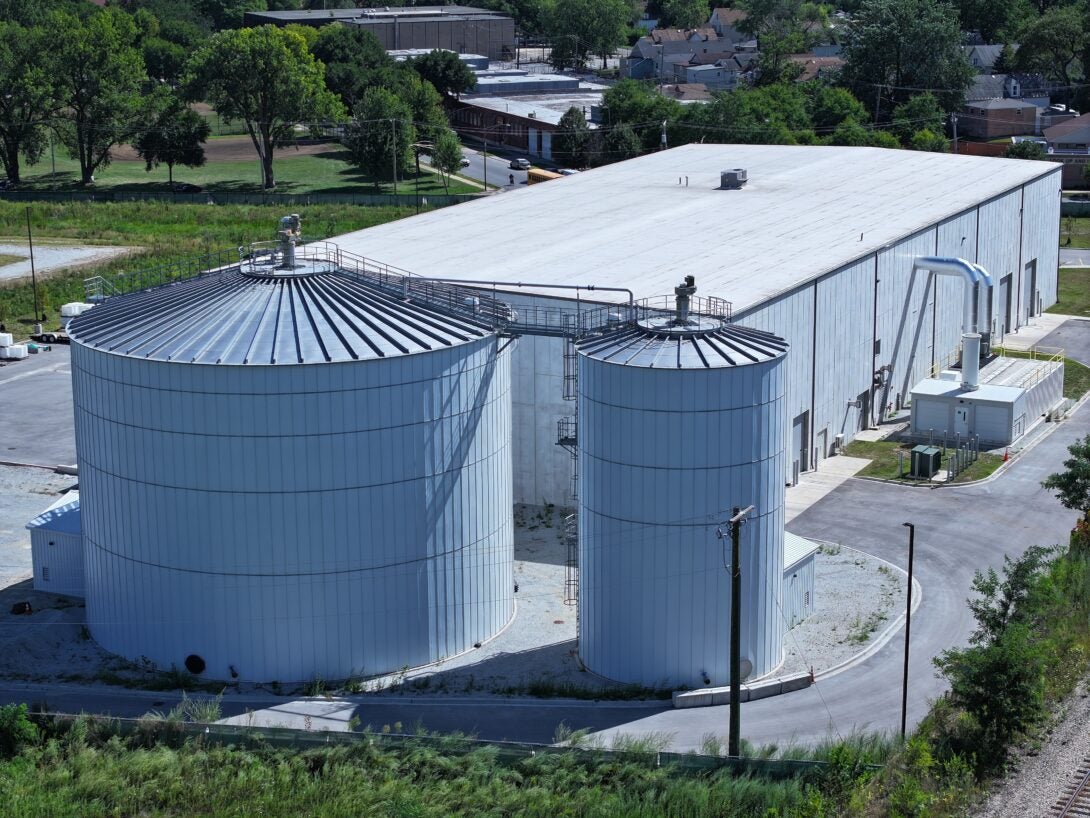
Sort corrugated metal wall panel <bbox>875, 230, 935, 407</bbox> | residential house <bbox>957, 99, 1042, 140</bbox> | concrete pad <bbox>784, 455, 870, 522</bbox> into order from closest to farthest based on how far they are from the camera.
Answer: concrete pad <bbox>784, 455, 870, 522</bbox> → corrugated metal wall panel <bbox>875, 230, 935, 407</bbox> → residential house <bbox>957, 99, 1042, 140</bbox>

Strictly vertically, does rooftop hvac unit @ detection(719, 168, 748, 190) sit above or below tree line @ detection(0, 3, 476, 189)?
below

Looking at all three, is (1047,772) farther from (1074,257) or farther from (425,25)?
(425,25)

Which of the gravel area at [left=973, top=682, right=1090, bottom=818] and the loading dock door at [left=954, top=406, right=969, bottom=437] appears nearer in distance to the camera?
the gravel area at [left=973, top=682, right=1090, bottom=818]

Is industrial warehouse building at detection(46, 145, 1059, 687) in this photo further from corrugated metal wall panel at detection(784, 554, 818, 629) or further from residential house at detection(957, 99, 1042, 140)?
residential house at detection(957, 99, 1042, 140)

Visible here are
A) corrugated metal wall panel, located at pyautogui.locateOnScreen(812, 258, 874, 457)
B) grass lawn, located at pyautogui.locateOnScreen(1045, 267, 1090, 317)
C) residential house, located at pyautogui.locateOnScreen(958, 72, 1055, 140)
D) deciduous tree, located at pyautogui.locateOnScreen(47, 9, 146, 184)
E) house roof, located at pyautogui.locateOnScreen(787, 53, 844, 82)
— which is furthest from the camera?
house roof, located at pyautogui.locateOnScreen(787, 53, 844, 82)

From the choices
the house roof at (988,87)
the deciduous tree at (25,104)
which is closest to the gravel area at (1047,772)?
the deciduous tree at (25,104)

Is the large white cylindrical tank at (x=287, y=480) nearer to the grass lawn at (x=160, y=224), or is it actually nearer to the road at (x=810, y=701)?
the road at (x=810, y=701)

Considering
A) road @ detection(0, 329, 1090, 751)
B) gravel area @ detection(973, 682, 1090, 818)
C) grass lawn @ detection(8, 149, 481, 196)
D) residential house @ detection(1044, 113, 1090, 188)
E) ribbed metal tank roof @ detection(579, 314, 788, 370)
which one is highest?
residential house @ detection(1044, 113, 1090, 188)

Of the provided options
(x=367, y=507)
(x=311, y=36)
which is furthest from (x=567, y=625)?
(x=311, y=36)

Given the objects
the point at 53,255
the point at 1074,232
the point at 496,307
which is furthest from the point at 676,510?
the point at 1074,232

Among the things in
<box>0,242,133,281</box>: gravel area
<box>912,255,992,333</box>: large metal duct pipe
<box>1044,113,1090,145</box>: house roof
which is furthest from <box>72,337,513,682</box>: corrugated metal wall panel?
<box>1044,113,1090,145</box>: house roof
